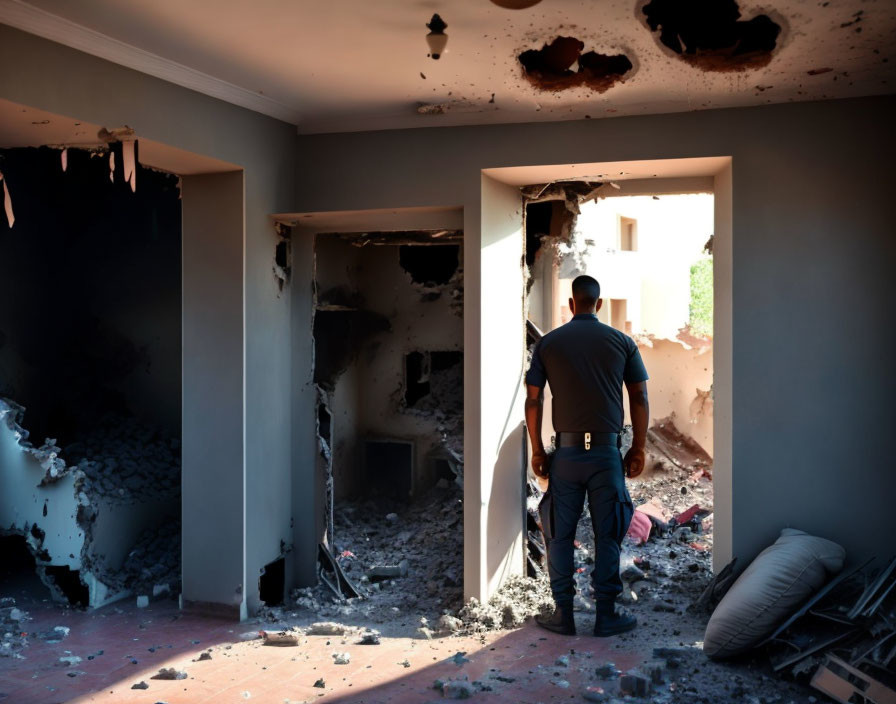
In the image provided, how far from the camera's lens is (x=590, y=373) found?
441 cm

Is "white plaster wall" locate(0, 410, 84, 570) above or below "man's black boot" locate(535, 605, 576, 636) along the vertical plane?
above

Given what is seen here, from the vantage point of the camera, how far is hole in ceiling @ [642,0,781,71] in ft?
10.9

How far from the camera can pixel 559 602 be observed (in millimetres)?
4535

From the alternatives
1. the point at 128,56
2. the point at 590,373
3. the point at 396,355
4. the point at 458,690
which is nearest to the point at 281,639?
the point at 458,690

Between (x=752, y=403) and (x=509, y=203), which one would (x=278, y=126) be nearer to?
(x=509, y=203)

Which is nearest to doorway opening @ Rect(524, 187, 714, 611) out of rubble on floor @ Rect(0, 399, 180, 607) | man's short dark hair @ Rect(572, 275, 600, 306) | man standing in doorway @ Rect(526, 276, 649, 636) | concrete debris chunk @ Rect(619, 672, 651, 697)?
man standing in doorway @ Rect(526, 276, 649, 636)

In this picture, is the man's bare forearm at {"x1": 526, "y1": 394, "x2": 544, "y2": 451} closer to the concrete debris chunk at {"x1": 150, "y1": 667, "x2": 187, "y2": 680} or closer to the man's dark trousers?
the man's dark trousers

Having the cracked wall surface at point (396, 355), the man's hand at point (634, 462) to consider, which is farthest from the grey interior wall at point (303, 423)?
the cracked wall surface at point (396, 355)

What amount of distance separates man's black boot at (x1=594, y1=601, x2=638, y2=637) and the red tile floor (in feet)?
0.24

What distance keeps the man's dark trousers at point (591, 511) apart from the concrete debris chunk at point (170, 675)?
194 centimetres

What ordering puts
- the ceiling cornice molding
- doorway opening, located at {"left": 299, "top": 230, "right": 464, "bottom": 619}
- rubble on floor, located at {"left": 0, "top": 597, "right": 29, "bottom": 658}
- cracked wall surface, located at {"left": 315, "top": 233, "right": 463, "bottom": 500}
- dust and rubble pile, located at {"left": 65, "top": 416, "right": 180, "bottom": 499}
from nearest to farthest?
the ceiling cornice molding
rubble on floor, located at {"left": 0, "top": 597, "right": 29, "bottom": 658}
dust and rubble pile, located at {"left": 65, "top": 416, "right": 180, "bottom": 499}
doorway opening, located at {"left": 299, "top": 230, "right": 464, "bottom": 619}
cracked wall surface, located at {"left": 315, "top": 233, "right": 463, "bottom": 500}

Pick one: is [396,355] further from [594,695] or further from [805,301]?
[594,695]

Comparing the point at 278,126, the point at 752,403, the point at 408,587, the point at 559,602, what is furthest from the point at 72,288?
the point at 752,403

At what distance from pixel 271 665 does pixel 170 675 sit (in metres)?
0.47
